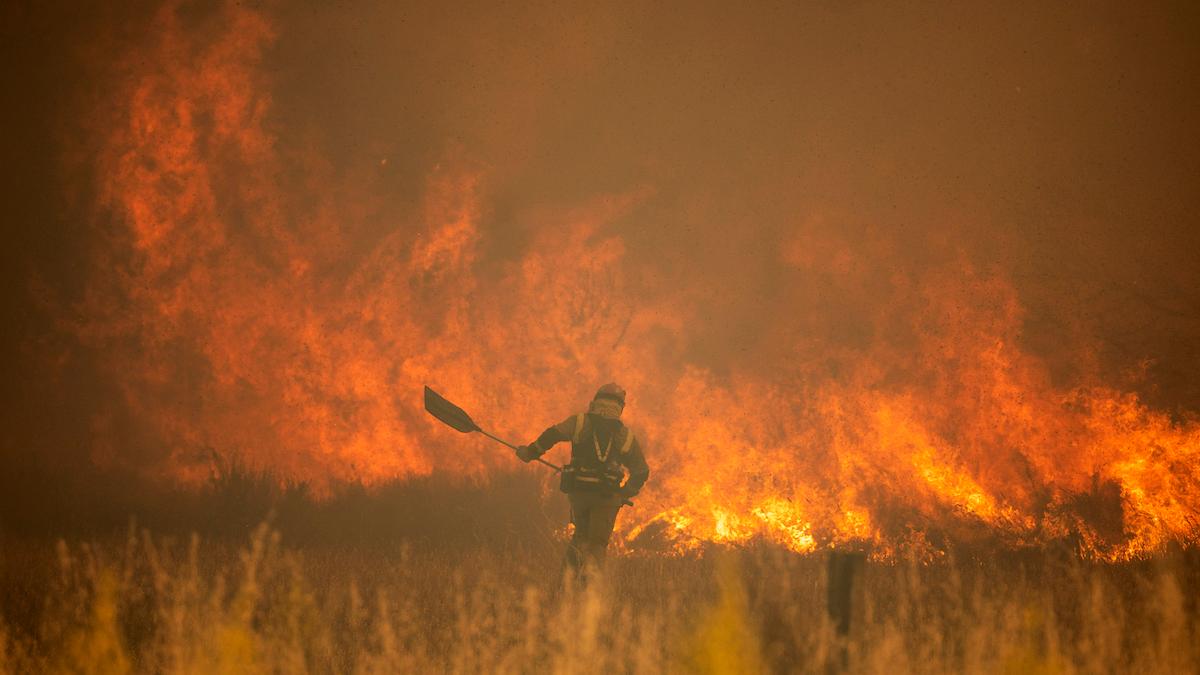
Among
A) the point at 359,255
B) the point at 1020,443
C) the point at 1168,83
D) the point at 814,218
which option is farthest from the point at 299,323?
the point at 1168,83

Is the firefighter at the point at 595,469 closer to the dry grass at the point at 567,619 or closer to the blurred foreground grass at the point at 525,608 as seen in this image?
the blurred foreground grass at the point at 525,608

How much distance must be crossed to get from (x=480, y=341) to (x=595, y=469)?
6208mm

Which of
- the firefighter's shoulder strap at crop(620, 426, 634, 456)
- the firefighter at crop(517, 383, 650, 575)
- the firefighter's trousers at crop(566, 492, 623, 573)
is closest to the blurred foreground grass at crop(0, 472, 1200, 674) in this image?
the firefighter's trousers at crop(566, 492, 623, 573)

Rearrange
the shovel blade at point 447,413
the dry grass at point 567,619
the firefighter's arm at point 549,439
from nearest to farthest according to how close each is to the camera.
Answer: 1. the dry grass at point 567,619
2. the firefighter's arm at point 549,439
3. the shovel blade at point 447,413

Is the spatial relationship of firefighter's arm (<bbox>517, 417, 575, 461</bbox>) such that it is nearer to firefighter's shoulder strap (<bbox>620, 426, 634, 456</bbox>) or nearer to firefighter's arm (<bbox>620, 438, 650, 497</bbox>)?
firefighter's shoulder strap (<bbox>620, 426, 634, 456</bbox>)

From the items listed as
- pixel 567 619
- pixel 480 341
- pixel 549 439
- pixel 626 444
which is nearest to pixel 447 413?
pixel 549 439

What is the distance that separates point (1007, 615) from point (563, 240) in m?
9.30

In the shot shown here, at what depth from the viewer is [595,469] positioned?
28.5 feet

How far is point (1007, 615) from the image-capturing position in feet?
22.5

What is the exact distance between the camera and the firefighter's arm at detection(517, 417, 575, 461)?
880 cm

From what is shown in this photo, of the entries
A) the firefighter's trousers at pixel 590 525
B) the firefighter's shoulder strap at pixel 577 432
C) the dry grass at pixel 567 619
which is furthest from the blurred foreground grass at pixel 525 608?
the firefighter's shoulder strap at pixel 577 432

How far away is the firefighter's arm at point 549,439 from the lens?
Answer: 880 centimetres

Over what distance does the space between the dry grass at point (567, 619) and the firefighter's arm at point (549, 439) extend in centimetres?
132

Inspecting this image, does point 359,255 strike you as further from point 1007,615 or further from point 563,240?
point 1007,615
